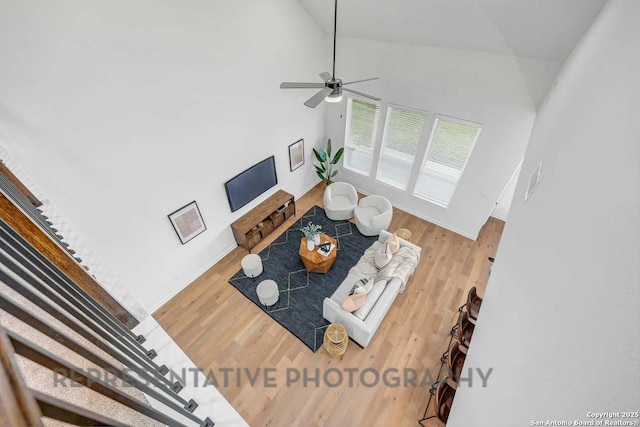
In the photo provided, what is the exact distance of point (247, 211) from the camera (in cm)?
559

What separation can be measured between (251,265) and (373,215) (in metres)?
2.81

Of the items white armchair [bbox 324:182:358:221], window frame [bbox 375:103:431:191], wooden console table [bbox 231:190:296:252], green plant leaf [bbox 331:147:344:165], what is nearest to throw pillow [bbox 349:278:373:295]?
white armchair [bbox 324:182:358:221]

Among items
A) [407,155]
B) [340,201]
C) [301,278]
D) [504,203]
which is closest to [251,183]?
[301,278]

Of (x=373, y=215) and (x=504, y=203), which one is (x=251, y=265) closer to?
(x=373, y=215)

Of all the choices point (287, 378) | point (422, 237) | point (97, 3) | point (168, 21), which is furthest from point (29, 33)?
point (422, 237)

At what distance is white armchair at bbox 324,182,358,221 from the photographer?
20.1ft

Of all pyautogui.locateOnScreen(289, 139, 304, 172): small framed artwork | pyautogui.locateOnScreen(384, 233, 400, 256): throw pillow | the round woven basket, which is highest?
pyautogui.locateOnScreen(289, 139, 304, 172): small framed artwork

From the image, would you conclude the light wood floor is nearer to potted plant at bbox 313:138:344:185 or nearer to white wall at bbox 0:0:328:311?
white wall at bbox 0:0:328:311

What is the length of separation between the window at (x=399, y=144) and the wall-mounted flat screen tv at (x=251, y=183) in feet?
8.34

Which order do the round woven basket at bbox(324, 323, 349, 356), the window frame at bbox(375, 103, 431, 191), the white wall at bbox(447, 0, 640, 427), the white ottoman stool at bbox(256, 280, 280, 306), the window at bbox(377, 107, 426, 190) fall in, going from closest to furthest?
the white wall at bbox(447, 0, 640, 427) < the round woven basket at bbox(324, 323, 349, 356) < the white ottoman stool at bbox(256, 280, 280, 306) < the window frame at bbox(375, 103, 431, 191) < the window at bbox(377, 107, 426, 190)

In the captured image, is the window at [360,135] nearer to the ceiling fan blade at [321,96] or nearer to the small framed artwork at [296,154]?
the small framed artwork at [296,154]

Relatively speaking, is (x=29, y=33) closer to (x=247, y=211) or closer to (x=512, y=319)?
(x=247, y=211)

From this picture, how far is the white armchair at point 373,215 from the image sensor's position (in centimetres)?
570

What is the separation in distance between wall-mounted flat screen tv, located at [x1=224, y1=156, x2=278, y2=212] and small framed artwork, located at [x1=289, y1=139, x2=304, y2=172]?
0.54 m
